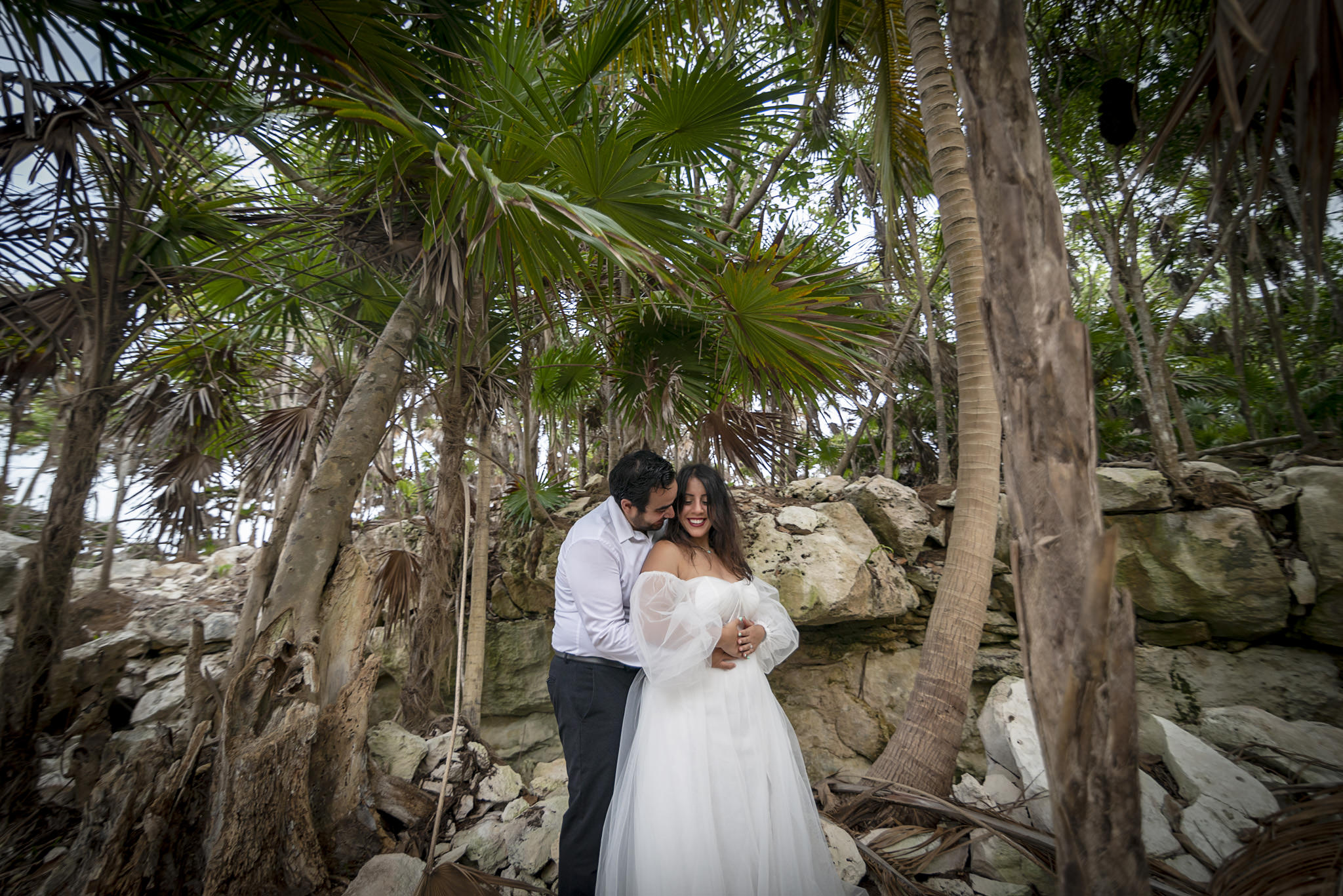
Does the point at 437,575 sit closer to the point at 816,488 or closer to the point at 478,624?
the point at 478,624

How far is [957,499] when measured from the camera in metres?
2.84

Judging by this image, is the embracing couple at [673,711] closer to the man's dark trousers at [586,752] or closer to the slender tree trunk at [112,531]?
the man's dark trousers at [586,752]

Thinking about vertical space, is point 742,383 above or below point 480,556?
above

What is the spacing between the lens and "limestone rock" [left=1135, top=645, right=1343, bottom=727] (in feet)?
12.8

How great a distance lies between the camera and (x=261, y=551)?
2803 mm

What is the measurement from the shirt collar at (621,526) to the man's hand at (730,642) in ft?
1.67

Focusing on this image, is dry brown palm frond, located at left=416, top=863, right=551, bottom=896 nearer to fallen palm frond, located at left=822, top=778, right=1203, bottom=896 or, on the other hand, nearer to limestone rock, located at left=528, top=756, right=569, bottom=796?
limestone rock, located at left=528, top=756, right=569, bottom=796

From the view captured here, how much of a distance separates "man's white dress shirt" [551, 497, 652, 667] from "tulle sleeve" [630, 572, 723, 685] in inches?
3.1

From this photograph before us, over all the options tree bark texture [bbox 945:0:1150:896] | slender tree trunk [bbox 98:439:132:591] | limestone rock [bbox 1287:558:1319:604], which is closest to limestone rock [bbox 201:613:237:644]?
slender tree trunk [bbox 98:439:132:591]

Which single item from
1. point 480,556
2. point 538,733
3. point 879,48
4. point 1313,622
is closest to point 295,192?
point 480,556

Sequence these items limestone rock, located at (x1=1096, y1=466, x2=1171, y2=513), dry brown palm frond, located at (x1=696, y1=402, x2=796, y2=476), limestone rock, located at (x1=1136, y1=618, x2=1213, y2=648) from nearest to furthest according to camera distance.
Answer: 1. dry brown palm frond, located at (x1=696, y1=402, x2=796, y2=476)
2. limestone rock, located at (x1=1136, y1=618, x2=1213, y2=648)
3. limestone rock, located at (x1=1096, y1=466, x2=1171, y2=513)

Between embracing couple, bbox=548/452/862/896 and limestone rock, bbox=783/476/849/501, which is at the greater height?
limestone rock, bbox=783/476/849/501

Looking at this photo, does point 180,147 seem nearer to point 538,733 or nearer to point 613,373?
point 613,373

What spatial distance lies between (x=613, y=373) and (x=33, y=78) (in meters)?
2.77
